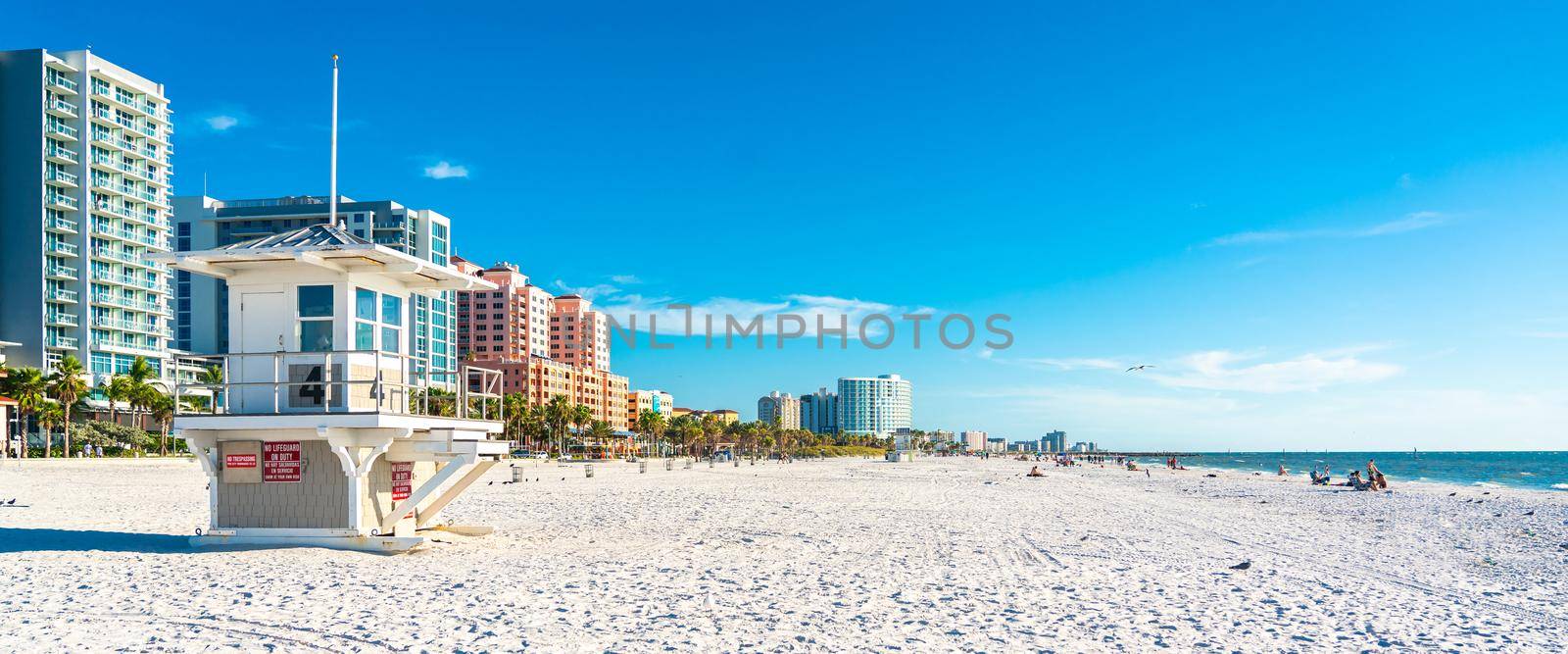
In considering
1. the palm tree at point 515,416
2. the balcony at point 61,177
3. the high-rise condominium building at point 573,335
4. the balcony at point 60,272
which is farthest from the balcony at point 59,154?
the high-rise condominium building at point 573,335

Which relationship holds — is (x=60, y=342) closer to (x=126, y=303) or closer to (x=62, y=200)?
(x=126, y=303)

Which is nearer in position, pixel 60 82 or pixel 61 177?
pixel 61 177

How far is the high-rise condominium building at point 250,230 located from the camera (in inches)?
4936

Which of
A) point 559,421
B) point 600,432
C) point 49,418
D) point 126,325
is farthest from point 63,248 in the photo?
point 600,432

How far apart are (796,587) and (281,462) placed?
6.99m

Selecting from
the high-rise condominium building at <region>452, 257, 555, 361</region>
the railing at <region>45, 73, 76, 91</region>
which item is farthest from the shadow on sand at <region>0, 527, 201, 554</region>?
the high-rise condominium building at <region>452, 257, 555, 361</region>

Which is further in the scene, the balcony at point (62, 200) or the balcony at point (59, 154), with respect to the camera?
the balcony at point (59, 154)

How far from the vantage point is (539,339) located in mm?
170375

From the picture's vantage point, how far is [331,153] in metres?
14.4

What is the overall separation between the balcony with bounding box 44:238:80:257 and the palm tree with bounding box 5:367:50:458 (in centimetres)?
2018

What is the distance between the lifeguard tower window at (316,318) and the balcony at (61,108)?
8432 cm

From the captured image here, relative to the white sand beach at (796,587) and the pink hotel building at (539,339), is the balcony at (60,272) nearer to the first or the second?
the pink hotel building at (539,339)

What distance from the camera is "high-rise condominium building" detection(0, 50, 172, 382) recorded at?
77.6 meters

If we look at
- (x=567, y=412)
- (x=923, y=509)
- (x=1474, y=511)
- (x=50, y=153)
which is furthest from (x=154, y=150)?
(x=1474, y=511)
